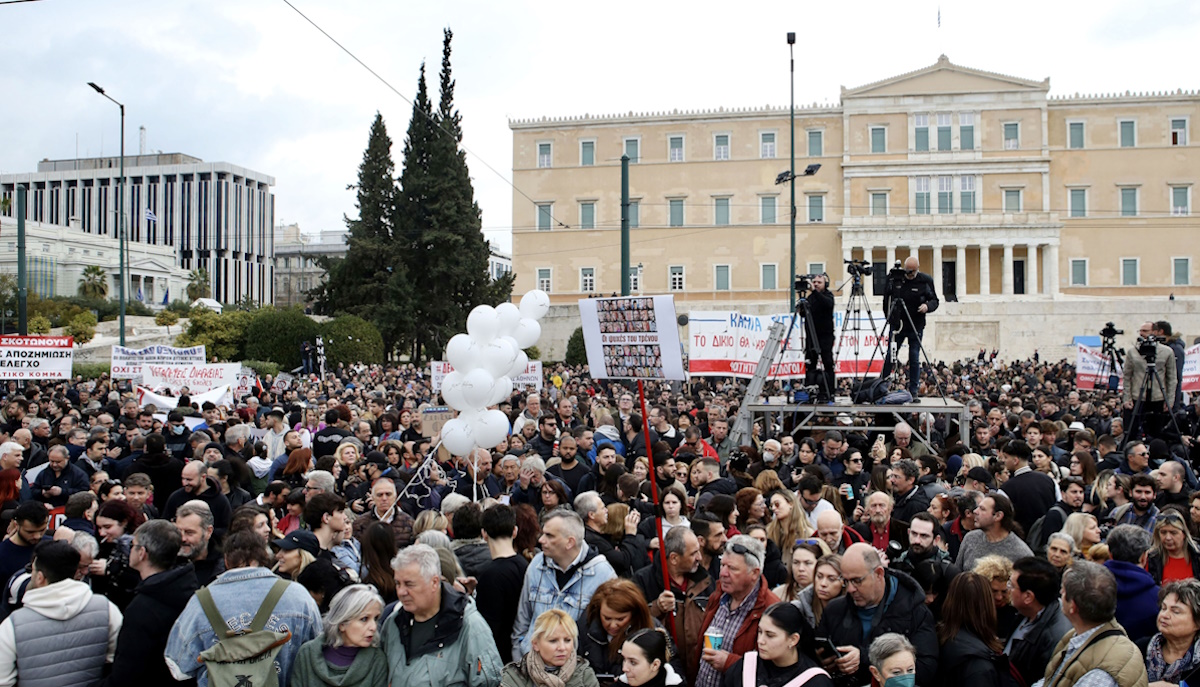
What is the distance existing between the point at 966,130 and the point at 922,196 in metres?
4.22

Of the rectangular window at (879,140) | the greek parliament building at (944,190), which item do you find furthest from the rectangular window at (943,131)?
the rectangular window at (879,140)

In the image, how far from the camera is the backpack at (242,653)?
13.6ft

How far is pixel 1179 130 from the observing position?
53.8 metres

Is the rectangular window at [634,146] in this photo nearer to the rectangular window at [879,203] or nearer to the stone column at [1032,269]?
the rectangular window at [879,203]

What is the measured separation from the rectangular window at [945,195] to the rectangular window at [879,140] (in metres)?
3.43

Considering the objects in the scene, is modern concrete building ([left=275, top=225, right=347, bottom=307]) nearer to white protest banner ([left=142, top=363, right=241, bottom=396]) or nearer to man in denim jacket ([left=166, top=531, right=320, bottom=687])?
white protest banner ([left=142, top=363, right=241, bottom=396])

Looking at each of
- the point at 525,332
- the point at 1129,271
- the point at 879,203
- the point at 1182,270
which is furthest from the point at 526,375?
the point at 1182,270

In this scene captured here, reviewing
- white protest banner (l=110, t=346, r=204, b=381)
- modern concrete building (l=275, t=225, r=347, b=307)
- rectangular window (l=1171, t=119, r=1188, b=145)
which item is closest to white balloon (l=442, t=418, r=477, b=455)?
white protest banner (l=110, t=346, r=204, b=381)

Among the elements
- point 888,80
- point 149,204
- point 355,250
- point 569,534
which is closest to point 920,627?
point 569,534

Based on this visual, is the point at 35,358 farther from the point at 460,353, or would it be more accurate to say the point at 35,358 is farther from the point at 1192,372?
the point at 1192,372

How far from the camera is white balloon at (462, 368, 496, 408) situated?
30.6 ft

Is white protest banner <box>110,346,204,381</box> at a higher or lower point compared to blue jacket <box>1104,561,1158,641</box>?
higher

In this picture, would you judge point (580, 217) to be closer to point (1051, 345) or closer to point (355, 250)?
point (355, 250)

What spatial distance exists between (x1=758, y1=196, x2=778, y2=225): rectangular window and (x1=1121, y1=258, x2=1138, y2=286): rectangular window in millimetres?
18759
